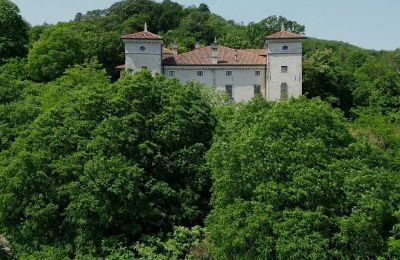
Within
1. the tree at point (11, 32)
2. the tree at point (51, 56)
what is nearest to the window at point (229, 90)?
the tree at point (51, 56)

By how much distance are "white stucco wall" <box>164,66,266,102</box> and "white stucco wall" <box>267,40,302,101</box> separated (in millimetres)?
1311

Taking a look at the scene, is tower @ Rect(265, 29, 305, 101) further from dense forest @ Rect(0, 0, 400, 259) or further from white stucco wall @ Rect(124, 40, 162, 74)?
dense forest @ Rect(0, 0, 400, 259)

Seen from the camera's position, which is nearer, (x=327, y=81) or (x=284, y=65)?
(x=284, y=65)

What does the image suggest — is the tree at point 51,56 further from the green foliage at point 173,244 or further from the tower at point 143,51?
the green foliage at point 173,244

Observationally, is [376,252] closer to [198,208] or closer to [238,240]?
[238,240]

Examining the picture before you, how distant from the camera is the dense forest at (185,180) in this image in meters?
22.3

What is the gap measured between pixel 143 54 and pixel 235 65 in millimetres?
8231

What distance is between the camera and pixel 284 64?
52156mm

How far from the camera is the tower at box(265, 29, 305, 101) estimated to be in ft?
170

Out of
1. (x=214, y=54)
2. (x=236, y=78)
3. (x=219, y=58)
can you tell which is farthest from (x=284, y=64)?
(x=214, y=54)

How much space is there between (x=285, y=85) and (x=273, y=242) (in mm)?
31758

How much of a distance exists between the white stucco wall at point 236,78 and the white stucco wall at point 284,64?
1.31m

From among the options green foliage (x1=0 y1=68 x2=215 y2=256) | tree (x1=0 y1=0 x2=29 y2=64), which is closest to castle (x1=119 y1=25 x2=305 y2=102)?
tree (x1=0 y1=0 x2=29 y2=64)

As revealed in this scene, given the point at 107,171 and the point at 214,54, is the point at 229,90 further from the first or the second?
the point at 107,171
